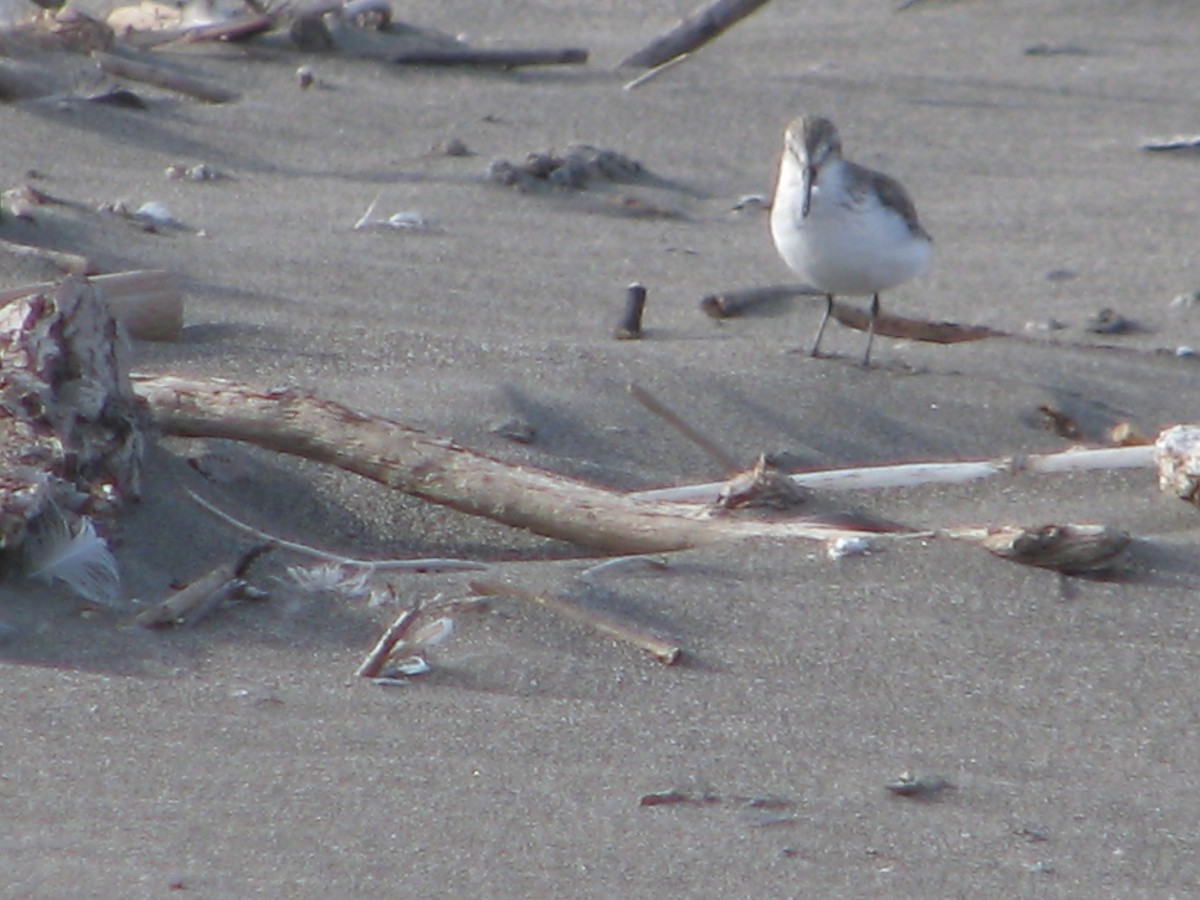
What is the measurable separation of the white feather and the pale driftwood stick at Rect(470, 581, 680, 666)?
69cm

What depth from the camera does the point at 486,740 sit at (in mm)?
3182

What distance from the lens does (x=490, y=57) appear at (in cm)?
877

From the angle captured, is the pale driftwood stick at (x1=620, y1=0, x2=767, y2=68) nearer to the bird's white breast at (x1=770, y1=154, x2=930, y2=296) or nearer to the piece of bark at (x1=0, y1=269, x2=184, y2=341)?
the bird's white breast at (x1=770, y1=154, x2=930, y2=296)

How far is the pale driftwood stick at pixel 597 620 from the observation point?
354 centimetres

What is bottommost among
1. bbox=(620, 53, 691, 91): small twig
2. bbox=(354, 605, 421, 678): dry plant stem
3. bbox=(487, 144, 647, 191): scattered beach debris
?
bbox=(354, 605, 421, 678): dry plant stem

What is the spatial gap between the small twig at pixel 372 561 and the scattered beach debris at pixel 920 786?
1.05 metres

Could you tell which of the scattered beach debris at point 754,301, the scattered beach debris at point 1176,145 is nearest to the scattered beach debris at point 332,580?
the scattered beach debris at point 754,301

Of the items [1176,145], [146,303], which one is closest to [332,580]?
[146,303]

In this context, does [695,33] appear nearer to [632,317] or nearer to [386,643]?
[632,317]

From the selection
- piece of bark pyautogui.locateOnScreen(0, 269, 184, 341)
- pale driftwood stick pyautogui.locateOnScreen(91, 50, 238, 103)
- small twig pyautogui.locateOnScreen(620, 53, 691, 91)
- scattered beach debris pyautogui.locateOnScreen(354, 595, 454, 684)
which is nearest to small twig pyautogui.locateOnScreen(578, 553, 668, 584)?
scattered beach debris pyautogui.locateOnScreen(354, 595, 454, 684)

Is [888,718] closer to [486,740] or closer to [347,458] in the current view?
[486,740]

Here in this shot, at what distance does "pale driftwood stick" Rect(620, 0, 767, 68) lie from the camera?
894 centimetres

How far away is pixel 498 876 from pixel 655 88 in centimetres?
636

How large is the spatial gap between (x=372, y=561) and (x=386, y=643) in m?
0.48
